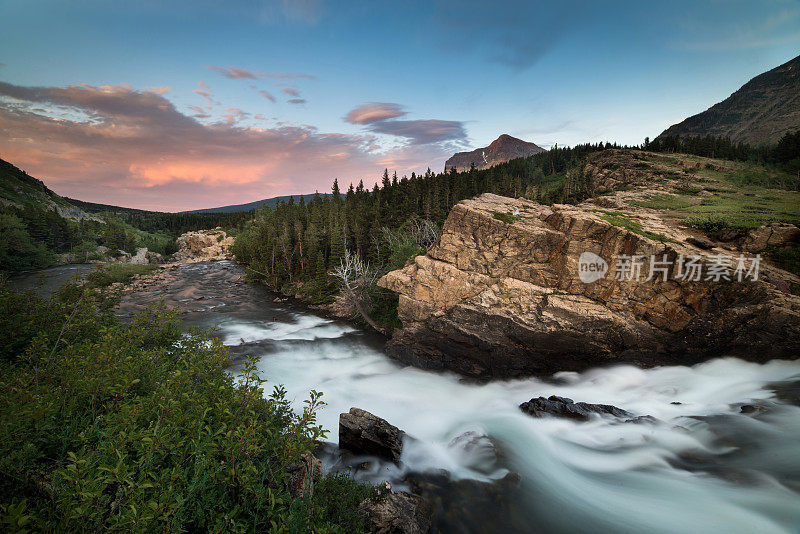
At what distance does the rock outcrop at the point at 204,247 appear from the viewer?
94.0 m

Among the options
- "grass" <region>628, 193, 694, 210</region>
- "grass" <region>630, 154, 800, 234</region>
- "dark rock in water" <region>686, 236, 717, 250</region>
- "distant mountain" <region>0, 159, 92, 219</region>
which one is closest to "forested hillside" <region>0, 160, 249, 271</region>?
"distant mountain" <region>0, 159, 92, 219</region>

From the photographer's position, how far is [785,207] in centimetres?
2019

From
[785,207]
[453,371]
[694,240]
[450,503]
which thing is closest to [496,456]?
[450,503]

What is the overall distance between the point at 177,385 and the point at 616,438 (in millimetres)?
15471

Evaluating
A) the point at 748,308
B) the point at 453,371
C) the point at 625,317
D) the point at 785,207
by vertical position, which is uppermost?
the point at 785,207

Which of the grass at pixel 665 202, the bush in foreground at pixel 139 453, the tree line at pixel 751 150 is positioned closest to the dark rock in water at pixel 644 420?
the bush in foreground at pixel 139 453

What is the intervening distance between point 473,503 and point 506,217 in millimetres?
16626

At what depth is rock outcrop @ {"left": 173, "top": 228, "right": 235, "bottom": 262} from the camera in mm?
94000

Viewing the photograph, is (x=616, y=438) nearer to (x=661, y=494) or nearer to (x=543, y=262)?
(x=661, y=494)

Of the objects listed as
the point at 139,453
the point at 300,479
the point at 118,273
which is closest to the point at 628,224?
the point at 300,479

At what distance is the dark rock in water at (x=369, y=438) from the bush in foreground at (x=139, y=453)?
15.4 feet

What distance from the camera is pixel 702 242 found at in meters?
16.2

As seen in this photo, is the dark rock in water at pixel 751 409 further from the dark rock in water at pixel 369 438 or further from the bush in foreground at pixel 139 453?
the bush in foreground at pixel 139 453

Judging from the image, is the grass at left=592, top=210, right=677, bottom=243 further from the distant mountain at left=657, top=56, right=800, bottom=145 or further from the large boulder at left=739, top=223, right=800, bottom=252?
the distant mountain at left=657, top=56, right=800, bottom=145
